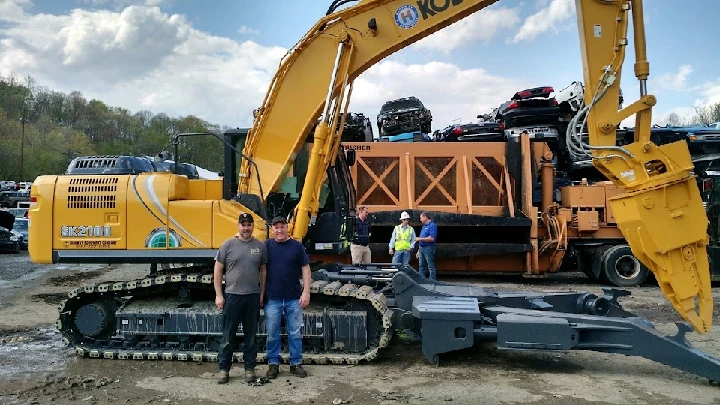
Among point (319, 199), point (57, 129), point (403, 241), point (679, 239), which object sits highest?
point (57, 129)

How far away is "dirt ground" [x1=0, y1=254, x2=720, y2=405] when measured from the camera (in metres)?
5.16

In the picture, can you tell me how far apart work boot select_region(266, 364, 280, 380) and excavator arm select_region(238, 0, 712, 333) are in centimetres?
158

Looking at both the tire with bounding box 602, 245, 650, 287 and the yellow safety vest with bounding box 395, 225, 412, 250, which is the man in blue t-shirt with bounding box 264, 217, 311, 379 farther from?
the tire with bounding box 602, 245, 650, 287

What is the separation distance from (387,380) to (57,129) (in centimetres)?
6029

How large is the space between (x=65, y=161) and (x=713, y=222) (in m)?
48.4

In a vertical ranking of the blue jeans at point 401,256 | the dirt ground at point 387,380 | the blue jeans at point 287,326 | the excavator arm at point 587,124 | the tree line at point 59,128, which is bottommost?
the dirt ground at point 387,380

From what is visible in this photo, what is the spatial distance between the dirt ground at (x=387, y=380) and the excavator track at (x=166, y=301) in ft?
0.35

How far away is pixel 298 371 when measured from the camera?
582 cm

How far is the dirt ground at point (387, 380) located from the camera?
5.16 meters

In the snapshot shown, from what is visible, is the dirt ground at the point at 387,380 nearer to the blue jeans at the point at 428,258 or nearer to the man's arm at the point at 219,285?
the man's arm at the point at 219,285

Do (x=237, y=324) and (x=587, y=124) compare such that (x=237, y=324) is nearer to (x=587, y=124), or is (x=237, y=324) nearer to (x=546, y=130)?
(x=587, y=124)

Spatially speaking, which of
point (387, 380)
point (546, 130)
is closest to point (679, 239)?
point (387, 380)

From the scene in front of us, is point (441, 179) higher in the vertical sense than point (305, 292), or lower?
higher

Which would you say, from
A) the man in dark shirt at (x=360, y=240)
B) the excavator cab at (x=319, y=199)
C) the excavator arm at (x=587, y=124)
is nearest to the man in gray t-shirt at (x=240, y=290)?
the excavator arm at (x=587, y=124)
